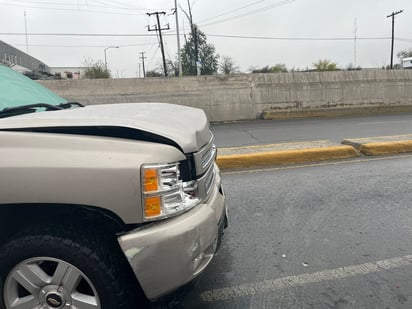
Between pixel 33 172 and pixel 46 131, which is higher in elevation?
pixel 46 131

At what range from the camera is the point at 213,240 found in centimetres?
235

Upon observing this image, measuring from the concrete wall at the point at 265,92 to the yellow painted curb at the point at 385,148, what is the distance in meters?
8.96

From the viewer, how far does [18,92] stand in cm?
331

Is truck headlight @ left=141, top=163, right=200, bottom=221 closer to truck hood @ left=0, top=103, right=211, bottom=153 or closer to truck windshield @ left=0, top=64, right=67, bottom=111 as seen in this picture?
truck hood @ left=0, top=103, right=211, bottom=153

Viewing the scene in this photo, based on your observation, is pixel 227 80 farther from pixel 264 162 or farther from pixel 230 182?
pixel 230 182

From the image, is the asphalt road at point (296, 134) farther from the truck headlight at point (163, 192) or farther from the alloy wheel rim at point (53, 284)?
the alloy wheel rim at point (53, 284)

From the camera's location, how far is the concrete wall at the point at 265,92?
15.2 m

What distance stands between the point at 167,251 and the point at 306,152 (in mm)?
5298

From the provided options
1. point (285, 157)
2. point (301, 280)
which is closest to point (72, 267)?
point (301, 280)

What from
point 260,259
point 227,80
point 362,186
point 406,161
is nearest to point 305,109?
point 227,80

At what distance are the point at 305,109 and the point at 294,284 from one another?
1445 cm

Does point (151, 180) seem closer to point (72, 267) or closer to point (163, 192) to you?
point (163, 192)

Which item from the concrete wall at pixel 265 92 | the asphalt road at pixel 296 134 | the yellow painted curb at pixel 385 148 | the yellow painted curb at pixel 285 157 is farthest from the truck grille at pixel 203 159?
the concrete wall at pixel 265 92

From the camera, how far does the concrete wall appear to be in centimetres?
1519
